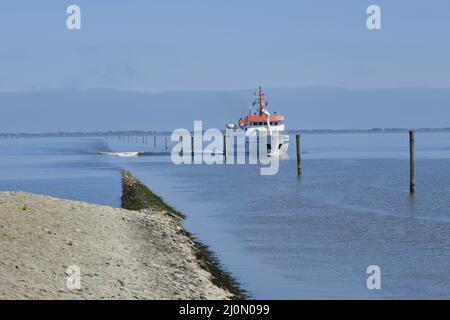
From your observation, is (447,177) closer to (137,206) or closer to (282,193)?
(282,193)

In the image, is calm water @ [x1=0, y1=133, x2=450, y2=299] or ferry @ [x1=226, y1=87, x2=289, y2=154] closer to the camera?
calm water @ [x1=0, y1=133, x2=450, y2=299]

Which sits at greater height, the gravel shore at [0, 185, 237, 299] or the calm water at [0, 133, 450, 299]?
the gravel shore at [0, 185, 237, 299]

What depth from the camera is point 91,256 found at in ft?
65.3

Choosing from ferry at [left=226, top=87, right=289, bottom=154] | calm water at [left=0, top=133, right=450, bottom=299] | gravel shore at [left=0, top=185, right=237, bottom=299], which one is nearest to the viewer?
gravel shore at [left=0, top=185, right=237, bottom=299]

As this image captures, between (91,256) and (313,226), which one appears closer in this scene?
(91,256)

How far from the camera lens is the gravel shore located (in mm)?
16094

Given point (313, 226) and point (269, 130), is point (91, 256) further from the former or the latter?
point (269, 130)

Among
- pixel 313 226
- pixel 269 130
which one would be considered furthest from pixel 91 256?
pixel 269 130

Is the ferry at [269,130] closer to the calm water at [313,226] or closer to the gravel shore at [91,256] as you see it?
the calm water at [313,226]

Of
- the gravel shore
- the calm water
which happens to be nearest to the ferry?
the calm water

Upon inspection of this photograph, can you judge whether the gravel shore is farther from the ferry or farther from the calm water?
the ferry

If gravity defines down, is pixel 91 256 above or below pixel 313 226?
above

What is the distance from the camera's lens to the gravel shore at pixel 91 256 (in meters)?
16.1
